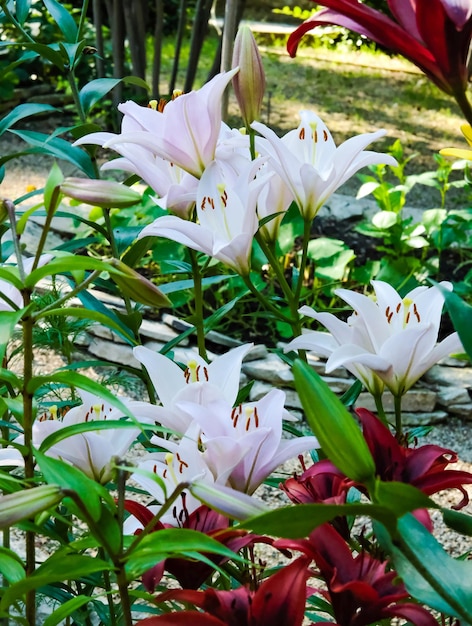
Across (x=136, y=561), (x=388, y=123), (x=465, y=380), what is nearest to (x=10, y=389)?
(x=136, y=561)

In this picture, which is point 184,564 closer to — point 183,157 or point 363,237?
point 183,157

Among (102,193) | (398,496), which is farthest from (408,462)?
(102,193)

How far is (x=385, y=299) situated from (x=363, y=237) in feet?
9.17

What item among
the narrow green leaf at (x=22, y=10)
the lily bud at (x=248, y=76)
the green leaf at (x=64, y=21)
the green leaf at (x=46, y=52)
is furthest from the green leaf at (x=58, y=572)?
the narrow green leaf at (x=22, y=10)

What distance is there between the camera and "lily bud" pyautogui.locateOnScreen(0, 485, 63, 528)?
0.49 metres

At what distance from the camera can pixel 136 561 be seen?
1.79 ft

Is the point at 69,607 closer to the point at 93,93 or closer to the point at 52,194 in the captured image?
the point at 52,194

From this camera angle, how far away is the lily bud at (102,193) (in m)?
0.59

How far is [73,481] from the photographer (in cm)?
54

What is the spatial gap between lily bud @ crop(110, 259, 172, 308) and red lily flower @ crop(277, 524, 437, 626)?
179 mm

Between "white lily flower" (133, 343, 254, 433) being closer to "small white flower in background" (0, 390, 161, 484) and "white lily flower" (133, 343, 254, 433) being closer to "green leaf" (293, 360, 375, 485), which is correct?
"small white flower in background" (0, 390, 161, 484)

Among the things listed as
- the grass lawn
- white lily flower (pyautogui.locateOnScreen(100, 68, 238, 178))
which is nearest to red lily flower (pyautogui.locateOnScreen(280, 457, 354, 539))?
white lily flower (pyautogui.locateOnScreen(100, 68, 238, 178))

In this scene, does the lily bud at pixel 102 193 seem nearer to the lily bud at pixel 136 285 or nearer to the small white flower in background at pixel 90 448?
the lily bud at pixel 136 285

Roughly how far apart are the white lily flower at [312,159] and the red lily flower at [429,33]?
0.22 meters
